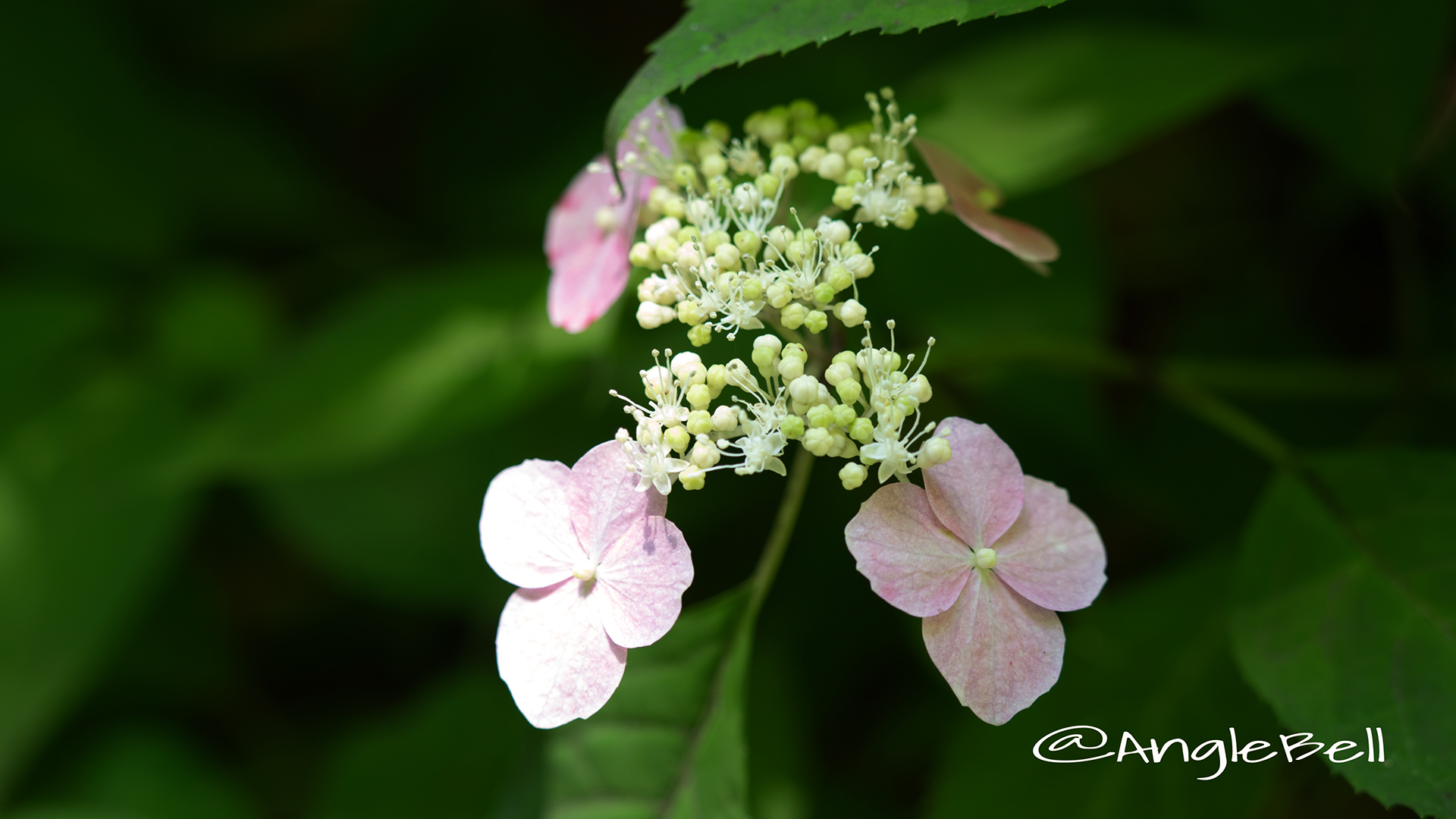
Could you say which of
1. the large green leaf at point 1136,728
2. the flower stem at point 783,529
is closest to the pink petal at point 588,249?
the flower stem at point 783,529

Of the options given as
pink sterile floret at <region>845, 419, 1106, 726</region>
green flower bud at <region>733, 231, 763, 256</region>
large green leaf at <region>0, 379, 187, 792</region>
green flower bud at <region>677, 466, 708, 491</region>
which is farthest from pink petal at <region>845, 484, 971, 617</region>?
large green leaf at <region>0, 379, 187, 792</region>

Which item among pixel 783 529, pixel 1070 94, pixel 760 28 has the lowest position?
pixel 783 529

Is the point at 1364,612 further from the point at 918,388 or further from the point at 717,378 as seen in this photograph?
the point at 717,378

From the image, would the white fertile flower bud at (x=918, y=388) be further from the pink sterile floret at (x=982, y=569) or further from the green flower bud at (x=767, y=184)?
the green flower bud at (x=767, y=184)

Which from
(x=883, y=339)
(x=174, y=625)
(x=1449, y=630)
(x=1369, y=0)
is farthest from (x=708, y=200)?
(x=174, y=625)

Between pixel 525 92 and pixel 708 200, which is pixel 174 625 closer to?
pixel 525 92

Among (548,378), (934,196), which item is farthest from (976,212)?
(548,378)
